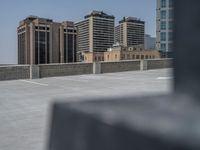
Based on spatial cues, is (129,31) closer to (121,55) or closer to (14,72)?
(121,55)

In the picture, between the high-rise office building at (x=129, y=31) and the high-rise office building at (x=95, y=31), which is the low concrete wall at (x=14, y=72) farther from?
the high-rise office building at (x=129, y=31)

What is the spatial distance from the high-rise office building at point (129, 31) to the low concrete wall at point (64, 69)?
13034cm

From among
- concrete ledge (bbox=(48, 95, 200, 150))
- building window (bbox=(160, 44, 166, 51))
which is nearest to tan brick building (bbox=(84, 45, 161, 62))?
building window (bbox=(160, 44, 166, 51))

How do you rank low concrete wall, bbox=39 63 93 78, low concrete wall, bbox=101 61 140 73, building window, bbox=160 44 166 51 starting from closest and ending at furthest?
low concrete wall, bbox=39 63 93 78 → low concrete wall, bbox=101 61 140 73 → building window, bbox=160 44 166 51

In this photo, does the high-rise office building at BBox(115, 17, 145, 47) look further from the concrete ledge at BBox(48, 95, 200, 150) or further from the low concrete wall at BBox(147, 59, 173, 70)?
the concrete ledge at BBox(48, 95, 200, 150)

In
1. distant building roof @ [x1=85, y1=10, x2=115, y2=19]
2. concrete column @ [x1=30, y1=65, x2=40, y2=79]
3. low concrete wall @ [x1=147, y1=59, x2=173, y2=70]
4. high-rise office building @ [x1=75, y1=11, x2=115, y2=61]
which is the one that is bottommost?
concrete column @ [x1=30, y1=65, x2=40, y2=79]

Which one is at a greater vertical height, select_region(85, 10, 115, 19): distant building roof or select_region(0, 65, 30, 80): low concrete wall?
select_region(85, 10, 115, 19): distant building roof

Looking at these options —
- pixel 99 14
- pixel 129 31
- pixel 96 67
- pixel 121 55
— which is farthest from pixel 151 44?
pixel 96 67

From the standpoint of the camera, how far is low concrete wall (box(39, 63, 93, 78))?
77.8 feet

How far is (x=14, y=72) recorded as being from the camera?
74.5ft

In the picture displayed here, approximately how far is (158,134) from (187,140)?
0.36ft

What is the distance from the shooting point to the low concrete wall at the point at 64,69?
77.8ft

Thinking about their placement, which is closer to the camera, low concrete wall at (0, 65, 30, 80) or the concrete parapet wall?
low concrete wall at (0, 65, 30, 80)

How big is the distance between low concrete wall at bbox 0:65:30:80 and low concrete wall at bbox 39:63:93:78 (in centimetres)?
100
